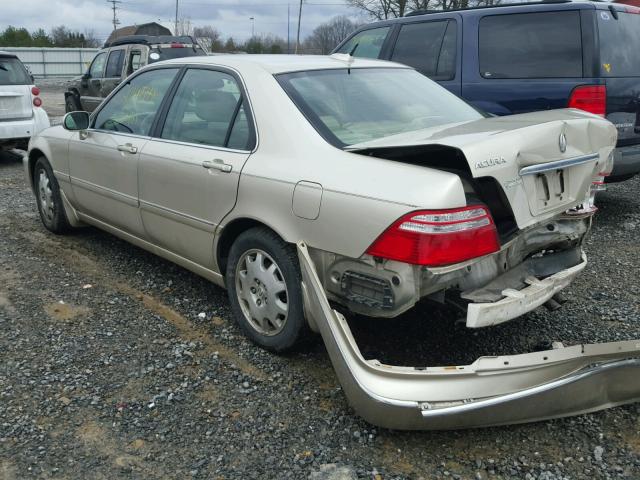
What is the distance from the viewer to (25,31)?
2142 inches

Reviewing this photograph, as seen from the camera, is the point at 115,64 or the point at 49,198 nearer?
the point at 49,198

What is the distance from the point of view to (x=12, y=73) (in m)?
9.49

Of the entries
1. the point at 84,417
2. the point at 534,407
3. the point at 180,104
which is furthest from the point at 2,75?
the point at 534,407

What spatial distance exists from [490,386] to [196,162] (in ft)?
6.80

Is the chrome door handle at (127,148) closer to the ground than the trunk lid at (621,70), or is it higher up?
closer to the ground

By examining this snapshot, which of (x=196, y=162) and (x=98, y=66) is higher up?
(x=98, y=66)

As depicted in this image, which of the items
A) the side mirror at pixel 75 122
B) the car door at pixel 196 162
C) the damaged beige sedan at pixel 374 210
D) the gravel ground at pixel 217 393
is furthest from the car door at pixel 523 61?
the side mirror at pixel 75 122

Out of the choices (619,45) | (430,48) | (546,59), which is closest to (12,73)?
(430,48)

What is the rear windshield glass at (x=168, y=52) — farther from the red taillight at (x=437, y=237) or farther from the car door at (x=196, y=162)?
the red taillight at (x=437, y=237)

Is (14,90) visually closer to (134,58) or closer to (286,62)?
(134,58)

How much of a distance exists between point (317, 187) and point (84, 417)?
152 centimetres

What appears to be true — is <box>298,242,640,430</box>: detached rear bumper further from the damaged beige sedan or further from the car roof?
the car roof

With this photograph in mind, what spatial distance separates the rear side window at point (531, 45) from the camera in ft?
18.1

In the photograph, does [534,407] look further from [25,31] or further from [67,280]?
[25,31]
